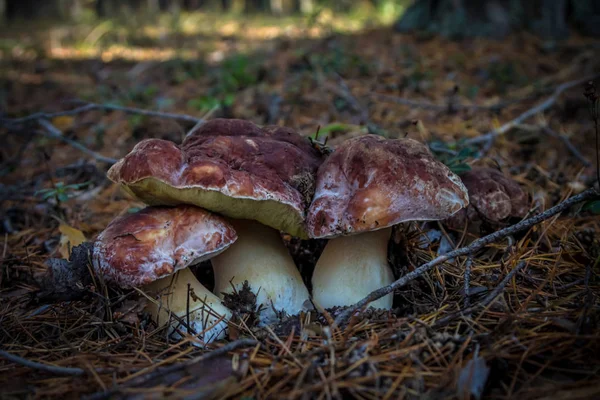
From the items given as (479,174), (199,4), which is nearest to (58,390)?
(479,174)

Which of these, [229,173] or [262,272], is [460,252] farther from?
[229,173]

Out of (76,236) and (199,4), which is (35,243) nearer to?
(76,236)

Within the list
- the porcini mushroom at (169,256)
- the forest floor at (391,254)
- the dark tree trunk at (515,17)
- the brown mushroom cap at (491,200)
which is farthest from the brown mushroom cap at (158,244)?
the dark tree trunk at (515,17)

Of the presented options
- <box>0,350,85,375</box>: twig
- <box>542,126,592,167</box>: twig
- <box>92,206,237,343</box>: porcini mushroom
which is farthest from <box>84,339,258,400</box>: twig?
<box>542,126,592,167</box>: twig

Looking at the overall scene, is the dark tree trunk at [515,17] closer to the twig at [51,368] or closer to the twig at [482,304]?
the twig at [482,304]

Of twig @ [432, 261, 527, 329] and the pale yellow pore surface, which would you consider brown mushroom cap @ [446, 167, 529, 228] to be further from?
the pale yellow pore surface
